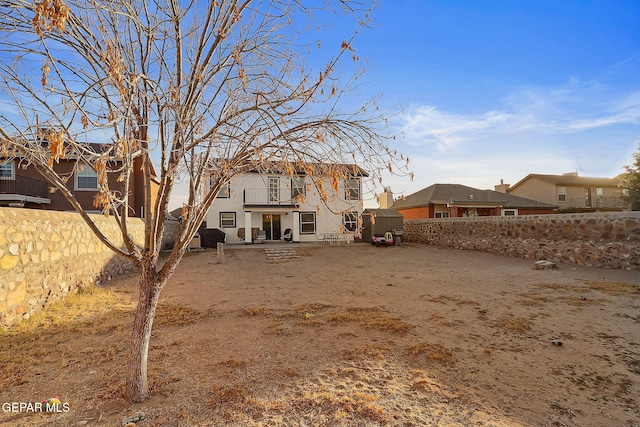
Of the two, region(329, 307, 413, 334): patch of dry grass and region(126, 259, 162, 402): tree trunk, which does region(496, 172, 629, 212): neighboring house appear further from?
region(126, 259, 162, 402): tree trunk

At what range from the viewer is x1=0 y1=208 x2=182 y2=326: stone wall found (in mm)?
5145

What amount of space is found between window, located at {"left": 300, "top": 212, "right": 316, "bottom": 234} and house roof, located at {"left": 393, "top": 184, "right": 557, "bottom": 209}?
27.3 ft

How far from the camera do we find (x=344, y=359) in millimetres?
4016

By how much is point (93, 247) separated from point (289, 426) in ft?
28.3

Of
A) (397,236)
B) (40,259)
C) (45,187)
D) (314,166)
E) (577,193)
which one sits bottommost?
(397,236)

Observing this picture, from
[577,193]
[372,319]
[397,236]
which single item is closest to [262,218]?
[397,236]

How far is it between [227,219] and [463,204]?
19421 millimetres

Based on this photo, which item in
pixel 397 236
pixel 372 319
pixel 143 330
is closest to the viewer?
pixel 143 330

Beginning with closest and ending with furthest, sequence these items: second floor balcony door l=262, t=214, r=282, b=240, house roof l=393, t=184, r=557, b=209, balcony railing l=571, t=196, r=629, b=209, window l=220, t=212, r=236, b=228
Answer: window l=220, t=212, r=236, b=228, second floor balcony door l=262, t=214, r=282, b=240, house roof l=393, t=184, r=557, b=209, balcony railing l=571, t=196, r=629, b=209

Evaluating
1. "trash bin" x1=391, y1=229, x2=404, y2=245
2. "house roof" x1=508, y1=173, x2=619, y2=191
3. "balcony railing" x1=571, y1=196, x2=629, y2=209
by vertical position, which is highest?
"house roof" x1=508, y1=173, x2=619, y2=191

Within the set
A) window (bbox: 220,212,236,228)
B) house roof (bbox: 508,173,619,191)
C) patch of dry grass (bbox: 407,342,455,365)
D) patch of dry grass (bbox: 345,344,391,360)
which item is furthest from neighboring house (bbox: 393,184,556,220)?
patch of dry grass (bbox: 345,344,391,360)

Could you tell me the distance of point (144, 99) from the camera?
3.12m

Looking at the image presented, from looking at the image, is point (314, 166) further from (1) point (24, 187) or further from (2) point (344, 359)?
(1) point (24, 187)

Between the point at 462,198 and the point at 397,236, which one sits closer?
the point at 397,236
